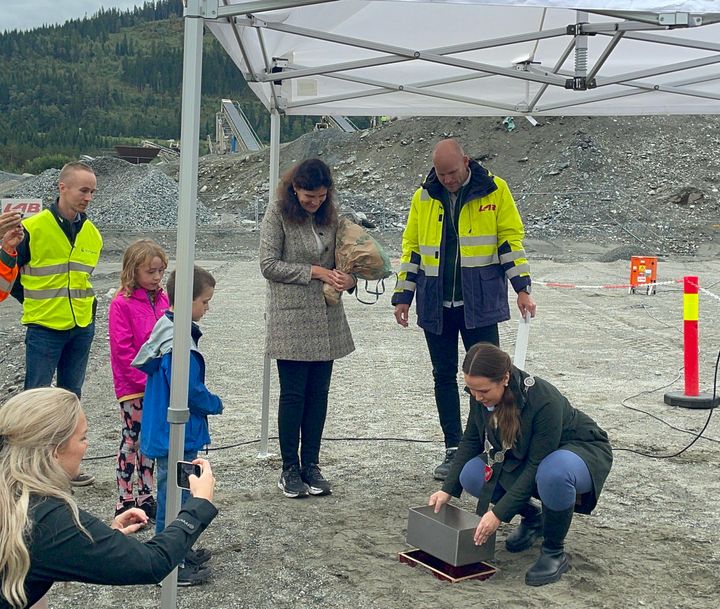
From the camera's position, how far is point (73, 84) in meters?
142

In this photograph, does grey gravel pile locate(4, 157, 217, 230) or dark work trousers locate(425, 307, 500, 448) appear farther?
grey gravel pile locate(4, 157, 217, 230)

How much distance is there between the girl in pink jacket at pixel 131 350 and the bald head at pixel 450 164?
1.64 metres

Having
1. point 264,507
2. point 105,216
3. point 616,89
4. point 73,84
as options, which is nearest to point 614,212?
point 105,216

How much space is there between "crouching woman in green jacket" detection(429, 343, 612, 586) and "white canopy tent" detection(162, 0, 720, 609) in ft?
4.40

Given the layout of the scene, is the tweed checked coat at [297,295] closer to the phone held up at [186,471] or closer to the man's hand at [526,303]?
the man's hand at [526,303]

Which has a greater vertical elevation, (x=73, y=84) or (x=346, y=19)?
(x=73, y=84)

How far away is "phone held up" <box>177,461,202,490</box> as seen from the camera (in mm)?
3287

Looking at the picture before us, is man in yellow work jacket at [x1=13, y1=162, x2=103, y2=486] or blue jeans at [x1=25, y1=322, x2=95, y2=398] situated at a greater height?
man in yellow work jacket at [x1=13, y1=162, x2=103, y2=486]

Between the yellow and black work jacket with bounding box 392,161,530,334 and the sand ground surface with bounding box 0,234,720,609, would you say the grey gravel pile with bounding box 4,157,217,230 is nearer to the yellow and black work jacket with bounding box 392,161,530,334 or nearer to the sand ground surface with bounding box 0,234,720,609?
the sand ground surface with bounding box 0,234,720,609

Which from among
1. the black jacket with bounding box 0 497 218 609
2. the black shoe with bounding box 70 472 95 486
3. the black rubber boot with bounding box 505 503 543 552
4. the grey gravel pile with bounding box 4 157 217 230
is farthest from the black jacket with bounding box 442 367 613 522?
the grey gravel pile with bounding box 4 157 217 230

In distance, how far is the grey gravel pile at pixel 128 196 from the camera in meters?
31.4

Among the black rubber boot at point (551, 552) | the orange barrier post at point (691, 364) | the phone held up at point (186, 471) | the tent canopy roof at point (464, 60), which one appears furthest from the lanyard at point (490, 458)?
the orange barrier post at point (691, 364)

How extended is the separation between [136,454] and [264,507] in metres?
0.77

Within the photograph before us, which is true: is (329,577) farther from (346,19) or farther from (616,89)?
(616,89)
